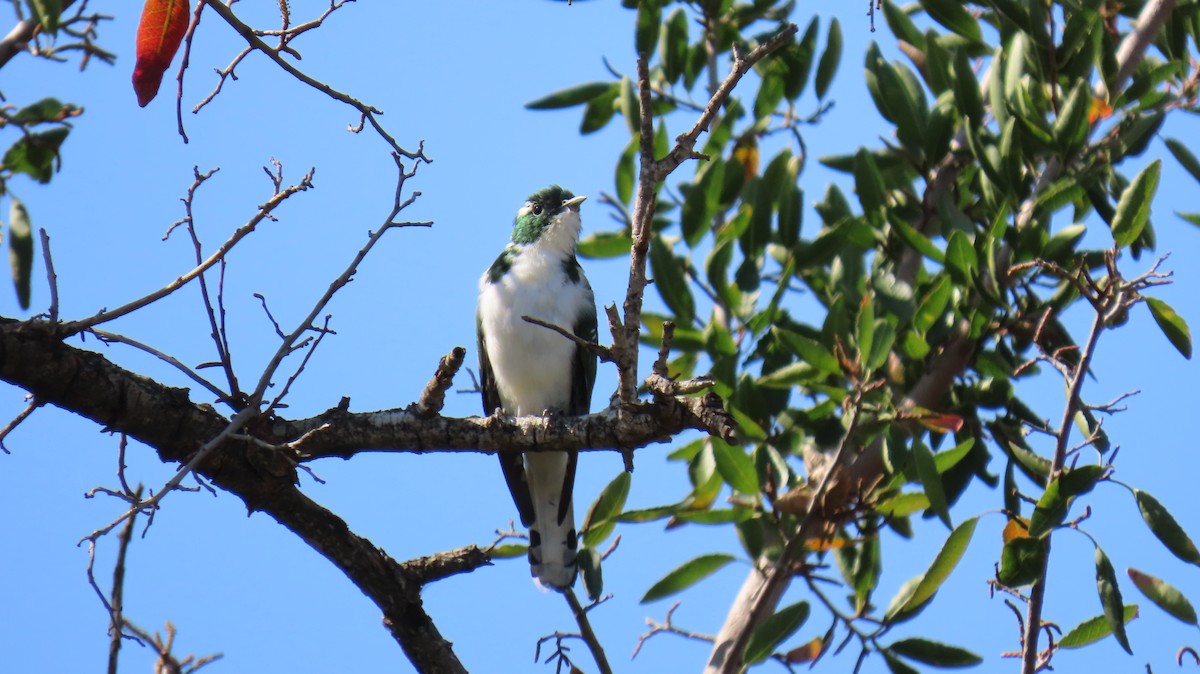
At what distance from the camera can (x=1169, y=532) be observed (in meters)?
3.99

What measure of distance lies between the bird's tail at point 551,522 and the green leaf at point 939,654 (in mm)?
1623

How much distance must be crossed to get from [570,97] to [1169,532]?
2.96 meters

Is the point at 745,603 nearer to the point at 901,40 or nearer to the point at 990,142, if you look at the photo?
the point at 990,142

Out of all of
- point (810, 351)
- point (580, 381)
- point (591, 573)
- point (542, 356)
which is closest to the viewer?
point (810, 351)

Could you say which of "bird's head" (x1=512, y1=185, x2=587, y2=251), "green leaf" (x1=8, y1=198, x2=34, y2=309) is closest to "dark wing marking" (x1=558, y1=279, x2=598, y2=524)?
"bird's head" (x1=512, y1=185, x2=587, y2=251)

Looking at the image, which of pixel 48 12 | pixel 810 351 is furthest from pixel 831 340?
pixel 48 12

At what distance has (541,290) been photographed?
19.4ft

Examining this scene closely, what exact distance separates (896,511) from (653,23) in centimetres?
225

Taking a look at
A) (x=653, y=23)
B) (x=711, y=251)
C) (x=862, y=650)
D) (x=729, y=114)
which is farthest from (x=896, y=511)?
(x=653, y=23)

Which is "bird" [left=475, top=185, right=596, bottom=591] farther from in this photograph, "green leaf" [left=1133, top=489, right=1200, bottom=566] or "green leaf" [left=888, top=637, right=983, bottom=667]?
"green leaf" [left=1133, top=489, right=1200, bottom=566]

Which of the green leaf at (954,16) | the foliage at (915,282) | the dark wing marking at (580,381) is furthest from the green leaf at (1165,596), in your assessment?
the dark wing marking at (580,381)

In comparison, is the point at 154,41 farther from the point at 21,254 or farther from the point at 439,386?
the point at 439,386

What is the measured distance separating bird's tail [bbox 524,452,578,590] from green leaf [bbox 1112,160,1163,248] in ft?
8.85

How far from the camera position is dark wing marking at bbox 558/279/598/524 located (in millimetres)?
5922
